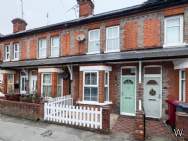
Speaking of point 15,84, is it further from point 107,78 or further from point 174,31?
point 174,31

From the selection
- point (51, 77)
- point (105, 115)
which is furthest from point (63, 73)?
point (105, 115)

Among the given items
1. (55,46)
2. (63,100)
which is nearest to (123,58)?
(63,100)

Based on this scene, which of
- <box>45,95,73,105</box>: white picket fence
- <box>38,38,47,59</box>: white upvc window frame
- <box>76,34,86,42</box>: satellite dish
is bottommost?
<box>45,95,73,105</box>: white picket fence

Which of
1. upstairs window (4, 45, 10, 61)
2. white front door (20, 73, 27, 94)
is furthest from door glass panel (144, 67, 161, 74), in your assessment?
upstairs window (4, 45, 10, 61)

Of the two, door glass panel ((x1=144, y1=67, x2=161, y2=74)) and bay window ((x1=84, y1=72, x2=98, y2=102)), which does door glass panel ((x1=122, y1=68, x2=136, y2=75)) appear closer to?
door glass panel ((x1=144, y1=67, x2=161, y2=74))

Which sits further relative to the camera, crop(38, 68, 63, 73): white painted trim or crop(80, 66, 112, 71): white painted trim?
crop(38, 68, 63, 73): white painted trim

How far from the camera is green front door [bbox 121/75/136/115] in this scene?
12321 millimetres

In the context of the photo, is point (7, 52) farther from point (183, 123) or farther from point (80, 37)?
point (183, 123)

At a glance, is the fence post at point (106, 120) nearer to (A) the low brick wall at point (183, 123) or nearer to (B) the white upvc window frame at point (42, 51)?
(A) the low brick wall at point (183, 123)

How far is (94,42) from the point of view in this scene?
47.9 ft

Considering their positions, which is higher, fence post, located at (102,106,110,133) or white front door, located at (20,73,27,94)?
white front door, located at (20,73,27,94)

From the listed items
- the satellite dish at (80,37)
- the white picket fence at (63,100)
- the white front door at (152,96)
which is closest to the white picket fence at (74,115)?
the white picket fence at (63,100)

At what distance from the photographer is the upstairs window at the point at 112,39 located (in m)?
13.6

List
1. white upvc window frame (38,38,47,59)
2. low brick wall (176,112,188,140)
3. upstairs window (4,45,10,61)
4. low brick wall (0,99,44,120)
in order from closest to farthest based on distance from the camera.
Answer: low brick wall (176,112,188,140) → low brick wall (0,99,44,120) → white upvc window frame (38,38,47,59) → upstairs window (4,45,10,61)
